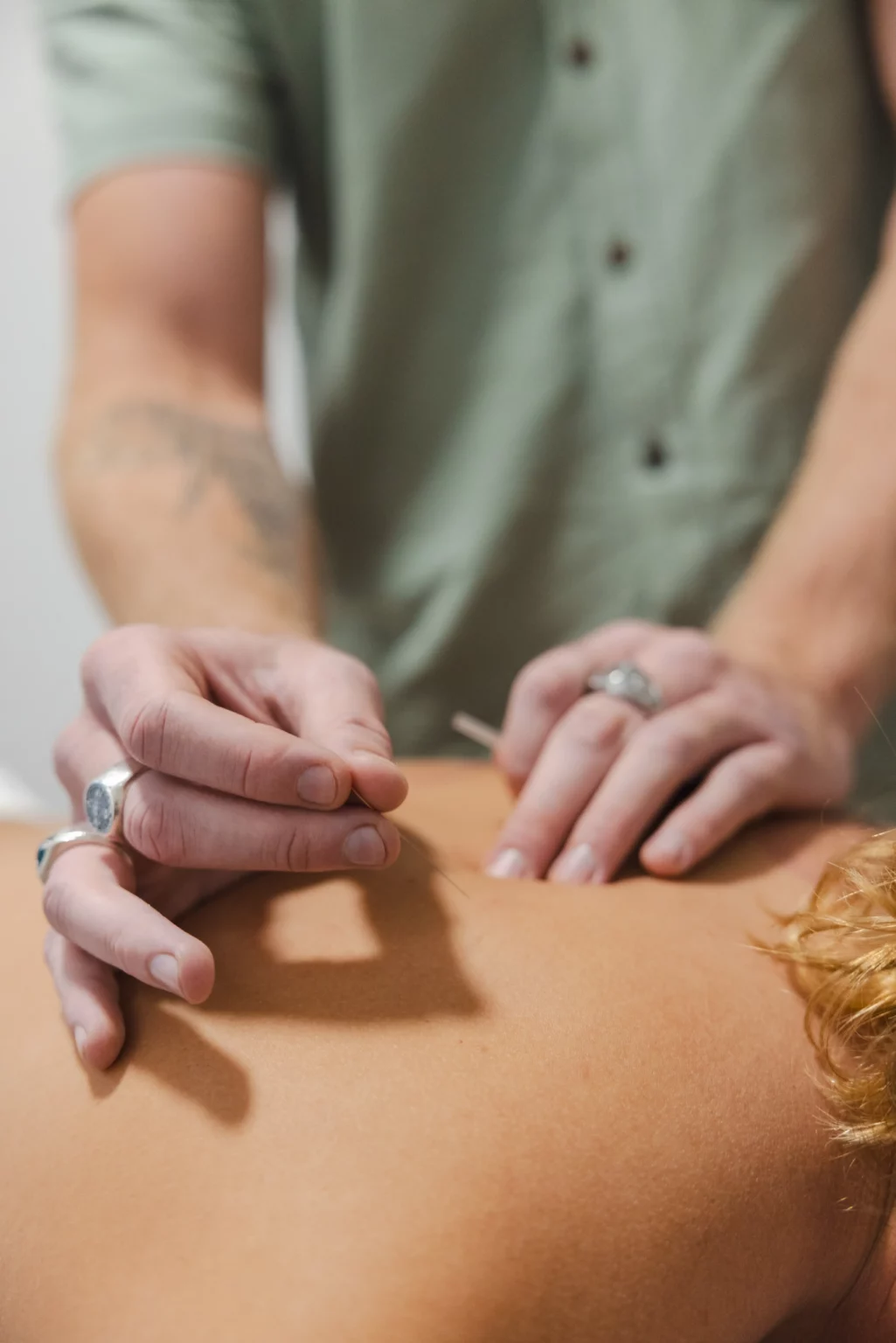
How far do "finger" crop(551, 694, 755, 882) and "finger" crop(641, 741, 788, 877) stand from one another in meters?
0.01

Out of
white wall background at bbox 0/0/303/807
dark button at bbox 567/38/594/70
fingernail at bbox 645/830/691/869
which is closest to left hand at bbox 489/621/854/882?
fingernail at bbox 645/830/691/869

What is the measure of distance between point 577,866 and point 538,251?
0.61m

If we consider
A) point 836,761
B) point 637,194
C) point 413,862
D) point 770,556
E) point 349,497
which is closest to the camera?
point 413,862

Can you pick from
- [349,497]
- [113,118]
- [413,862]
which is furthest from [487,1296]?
[113,118]

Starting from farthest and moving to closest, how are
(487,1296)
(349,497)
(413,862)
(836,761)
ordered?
(349,497) → (836,761) → (413,862) → (487,1296)

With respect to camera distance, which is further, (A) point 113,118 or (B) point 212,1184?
(A) point 113,118

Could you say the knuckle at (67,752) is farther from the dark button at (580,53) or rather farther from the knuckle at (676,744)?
the dark button at (580,53)

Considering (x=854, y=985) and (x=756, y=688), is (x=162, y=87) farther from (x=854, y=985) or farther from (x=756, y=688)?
(x=854, y=985)

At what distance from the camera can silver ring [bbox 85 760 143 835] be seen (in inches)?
21.5

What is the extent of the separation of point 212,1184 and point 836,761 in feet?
1.44

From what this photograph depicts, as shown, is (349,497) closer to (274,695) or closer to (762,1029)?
(274,695)

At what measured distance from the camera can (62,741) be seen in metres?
0.62

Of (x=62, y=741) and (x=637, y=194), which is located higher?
(x=637, y=194)

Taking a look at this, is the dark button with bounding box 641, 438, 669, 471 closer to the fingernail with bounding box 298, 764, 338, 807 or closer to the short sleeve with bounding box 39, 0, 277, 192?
the short sleeve with bounding box 39, 0, 277, 192
